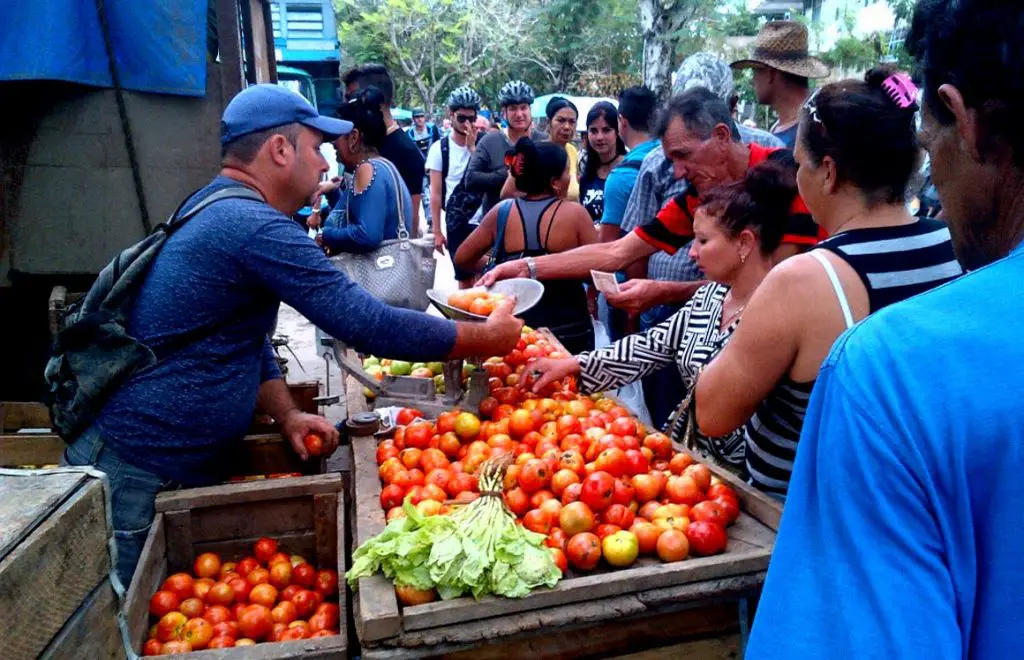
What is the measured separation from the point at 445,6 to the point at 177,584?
3690cm

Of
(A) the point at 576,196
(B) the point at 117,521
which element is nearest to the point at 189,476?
(B) the point at 117,521

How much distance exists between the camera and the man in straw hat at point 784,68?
469 cm

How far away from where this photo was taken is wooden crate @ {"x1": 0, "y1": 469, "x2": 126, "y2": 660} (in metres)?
1.33

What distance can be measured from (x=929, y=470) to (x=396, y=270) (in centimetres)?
365

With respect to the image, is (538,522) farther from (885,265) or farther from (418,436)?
(885,265)

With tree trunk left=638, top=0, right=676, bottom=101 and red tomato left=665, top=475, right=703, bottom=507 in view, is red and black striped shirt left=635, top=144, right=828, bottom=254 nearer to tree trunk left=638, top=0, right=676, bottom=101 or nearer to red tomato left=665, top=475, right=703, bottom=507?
red tomato left=665, top=475, right=703, bottom=507

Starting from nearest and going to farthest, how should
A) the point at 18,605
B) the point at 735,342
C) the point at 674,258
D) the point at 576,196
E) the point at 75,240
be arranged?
the point at 18,605, the point at 735,342, the point at 674,258, the point at 75,240, the point at 576,196

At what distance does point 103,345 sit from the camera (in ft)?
8.05

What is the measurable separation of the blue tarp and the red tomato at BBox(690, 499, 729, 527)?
3.83 m

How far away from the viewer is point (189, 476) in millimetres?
2662

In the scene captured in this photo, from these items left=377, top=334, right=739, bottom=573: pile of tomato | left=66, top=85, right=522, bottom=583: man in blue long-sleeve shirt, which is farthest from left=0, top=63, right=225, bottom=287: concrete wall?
left=377, top=334, right=739, bottom=573: pile of tomato

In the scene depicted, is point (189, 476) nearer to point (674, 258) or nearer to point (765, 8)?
point (674, 258)

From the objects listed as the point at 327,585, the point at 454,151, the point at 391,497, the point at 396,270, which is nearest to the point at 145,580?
the point at 327,585

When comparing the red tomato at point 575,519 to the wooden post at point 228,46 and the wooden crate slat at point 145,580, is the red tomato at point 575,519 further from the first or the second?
the wooden post at point 228,46
